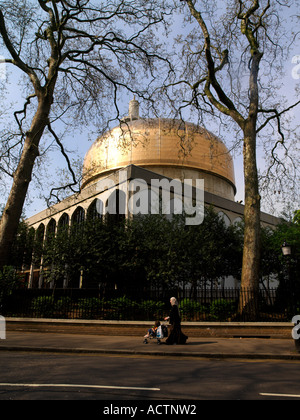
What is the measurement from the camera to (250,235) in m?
13.8

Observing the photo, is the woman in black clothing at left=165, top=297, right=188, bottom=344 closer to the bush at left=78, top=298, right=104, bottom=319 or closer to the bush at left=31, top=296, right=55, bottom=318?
the bush at left=78, top=298, right=104, bottom=319

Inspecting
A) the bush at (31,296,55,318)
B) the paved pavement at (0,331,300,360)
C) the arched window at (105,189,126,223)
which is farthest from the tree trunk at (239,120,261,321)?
the arched window at (105,189,126,223)

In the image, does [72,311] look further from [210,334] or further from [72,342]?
[210,334]

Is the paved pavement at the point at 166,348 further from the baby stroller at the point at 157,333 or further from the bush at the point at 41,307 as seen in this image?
the bush at the point at 41,307

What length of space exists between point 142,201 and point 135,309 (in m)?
11.1

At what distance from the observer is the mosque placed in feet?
83.9

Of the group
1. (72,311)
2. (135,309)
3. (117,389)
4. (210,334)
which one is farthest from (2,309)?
(117,389)

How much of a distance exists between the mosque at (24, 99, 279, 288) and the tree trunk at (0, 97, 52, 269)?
8.84 m

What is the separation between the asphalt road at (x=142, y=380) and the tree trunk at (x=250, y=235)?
18.2ft

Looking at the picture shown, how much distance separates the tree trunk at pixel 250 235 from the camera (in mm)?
12703

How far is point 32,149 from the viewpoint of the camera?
15.9 meters

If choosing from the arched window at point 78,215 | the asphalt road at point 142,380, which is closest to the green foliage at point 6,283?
the asphalt road at point 142,380

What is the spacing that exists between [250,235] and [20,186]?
412 inches
